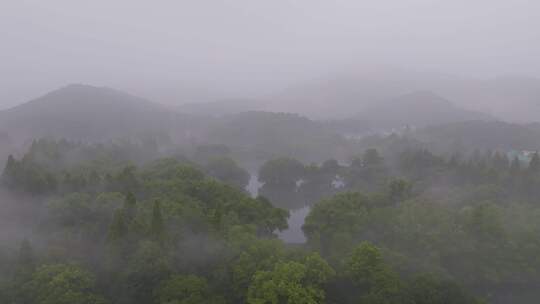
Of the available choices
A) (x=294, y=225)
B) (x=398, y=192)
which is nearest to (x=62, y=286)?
(x=398, y=192)

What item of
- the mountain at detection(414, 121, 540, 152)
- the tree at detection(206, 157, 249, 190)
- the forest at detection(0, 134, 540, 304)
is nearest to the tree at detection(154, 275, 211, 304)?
the forest at detection(0, 134, 540, 304)

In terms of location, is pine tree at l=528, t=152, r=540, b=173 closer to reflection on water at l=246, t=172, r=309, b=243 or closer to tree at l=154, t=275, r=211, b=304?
reflection on water at l=246, t=172, r=309, b=243

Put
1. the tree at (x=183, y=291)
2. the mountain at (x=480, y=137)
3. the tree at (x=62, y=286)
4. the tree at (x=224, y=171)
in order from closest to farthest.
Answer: the tree at (x=62, y=286)
the tree at (x=183, y=291)
the tree at (x=224, y=171)
the mountain at (x=480, y=137)

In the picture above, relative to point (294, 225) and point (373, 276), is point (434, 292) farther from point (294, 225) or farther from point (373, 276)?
point (294, 225)

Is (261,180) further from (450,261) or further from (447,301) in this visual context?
(447,301)

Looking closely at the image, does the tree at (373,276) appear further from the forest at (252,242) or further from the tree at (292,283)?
the tree at (292,283)

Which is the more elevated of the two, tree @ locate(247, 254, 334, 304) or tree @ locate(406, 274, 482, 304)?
tree @ locate(247, 254, 334, 304)

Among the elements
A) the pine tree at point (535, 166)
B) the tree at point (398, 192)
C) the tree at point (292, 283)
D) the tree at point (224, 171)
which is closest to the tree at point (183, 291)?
the tree at point (292, 283)

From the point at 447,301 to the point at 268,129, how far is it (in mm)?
143003

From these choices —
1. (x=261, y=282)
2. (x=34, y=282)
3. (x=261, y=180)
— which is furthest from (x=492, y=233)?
(x=261, y=180)

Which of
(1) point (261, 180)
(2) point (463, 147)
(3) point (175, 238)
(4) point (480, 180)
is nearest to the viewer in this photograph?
(3) point (175, 238)

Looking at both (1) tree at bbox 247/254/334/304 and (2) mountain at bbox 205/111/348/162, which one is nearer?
(1) tree at bbox 247/254/334/304

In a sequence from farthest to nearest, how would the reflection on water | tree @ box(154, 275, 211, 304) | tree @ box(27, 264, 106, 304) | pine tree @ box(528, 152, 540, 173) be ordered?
pine tree @ box(528, 152, 540, 173) → the reflection on water → tree @ box(154, 275, 211, 304) → tree @ box(27, 264, 106, 304)

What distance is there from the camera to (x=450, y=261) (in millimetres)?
54031
